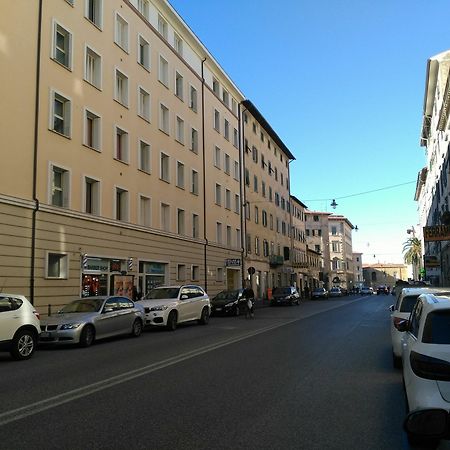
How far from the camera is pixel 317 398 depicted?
24.0ft

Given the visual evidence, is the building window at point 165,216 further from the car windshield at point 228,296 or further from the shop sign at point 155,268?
the car windshield at point 228,296

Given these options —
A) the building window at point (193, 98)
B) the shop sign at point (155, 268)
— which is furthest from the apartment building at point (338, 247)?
the shop sign at point (155, 268)

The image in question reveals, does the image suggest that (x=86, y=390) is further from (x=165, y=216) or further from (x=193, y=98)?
(x=193, y=98)

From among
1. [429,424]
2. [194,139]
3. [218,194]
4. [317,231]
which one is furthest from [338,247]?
[429,424]

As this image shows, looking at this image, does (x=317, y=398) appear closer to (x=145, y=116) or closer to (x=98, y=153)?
(x=98, y=153)

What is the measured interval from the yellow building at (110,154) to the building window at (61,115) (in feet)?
0.18

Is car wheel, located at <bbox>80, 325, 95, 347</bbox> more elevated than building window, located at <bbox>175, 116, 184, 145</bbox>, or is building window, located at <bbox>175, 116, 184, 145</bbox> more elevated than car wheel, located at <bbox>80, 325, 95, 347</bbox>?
building window, located at <bbox>175, 116, 184, 145</bbox>

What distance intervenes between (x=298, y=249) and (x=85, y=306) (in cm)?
5943

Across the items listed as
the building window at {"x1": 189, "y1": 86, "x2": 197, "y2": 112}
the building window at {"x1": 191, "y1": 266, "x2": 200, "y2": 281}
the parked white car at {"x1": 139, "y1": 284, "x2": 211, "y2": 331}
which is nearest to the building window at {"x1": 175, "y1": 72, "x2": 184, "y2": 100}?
the building window at {"x1": 189, "y1": 86, "x2": 197, "y2": 112}

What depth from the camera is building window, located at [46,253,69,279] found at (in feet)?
70.1

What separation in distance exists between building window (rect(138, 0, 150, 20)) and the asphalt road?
23355 millimetres

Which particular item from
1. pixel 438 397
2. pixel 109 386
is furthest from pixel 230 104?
pixel 438 397

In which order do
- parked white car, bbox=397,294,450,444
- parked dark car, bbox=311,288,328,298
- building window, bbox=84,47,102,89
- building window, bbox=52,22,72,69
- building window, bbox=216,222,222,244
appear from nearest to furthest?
parked white car, bbox=397,294,450,444 → building window, bbox=52,22,72,69 → building window, bbox=84,47,102,89 → building window, bbox=216,222,222,244 → parked dark car, bbox=311,288,328,298

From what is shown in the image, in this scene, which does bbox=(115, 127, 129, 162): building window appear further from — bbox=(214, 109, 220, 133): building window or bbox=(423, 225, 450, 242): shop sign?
bbox=(423, 225, 450, 242): shop sign
